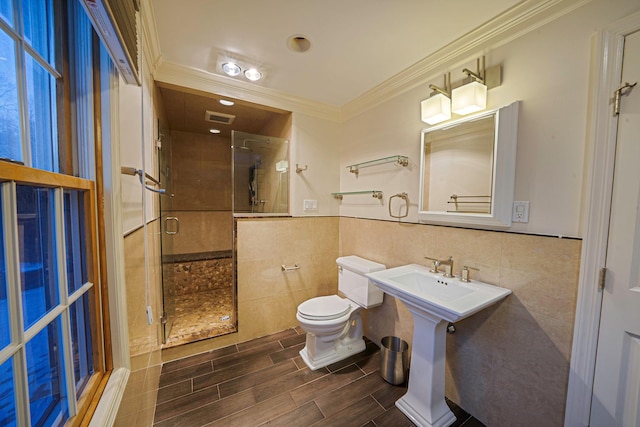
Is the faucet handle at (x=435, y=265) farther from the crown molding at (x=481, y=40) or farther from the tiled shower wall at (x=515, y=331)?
the crown molding at (x=481, y=40)

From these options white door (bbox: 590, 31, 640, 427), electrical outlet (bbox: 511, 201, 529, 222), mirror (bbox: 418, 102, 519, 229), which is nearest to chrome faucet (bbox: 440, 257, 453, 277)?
mirror (bbox: 418, 102, 519, 229)

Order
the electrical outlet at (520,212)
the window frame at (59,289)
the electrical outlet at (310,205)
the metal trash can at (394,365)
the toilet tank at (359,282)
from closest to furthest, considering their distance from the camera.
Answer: the window frame at (59,289), the electrical outlet at (520,212), the metal trash can at (394,365), the toilet tank at (359,282), the electrical outlet at (310,205)

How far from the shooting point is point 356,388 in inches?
68.9

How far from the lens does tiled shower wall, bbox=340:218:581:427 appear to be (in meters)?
1.18

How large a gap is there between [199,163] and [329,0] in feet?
9.61

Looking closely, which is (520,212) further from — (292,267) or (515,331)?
(292,267)

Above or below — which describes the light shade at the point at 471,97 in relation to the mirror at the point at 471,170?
above

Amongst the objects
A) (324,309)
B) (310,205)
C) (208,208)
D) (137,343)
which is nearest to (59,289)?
(137,343)

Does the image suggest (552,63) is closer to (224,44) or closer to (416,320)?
(416,320)

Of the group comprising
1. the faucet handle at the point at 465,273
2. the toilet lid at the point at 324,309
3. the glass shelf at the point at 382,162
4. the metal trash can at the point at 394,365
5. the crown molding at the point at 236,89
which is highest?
the crown molding at the point at 236,89

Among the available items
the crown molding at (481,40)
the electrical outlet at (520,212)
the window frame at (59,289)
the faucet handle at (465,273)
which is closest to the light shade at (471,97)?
the crown molding at (481,40)

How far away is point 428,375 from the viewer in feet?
4.81

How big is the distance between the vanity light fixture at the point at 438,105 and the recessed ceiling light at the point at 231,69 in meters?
1.46

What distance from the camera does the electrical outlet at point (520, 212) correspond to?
4.25ft
